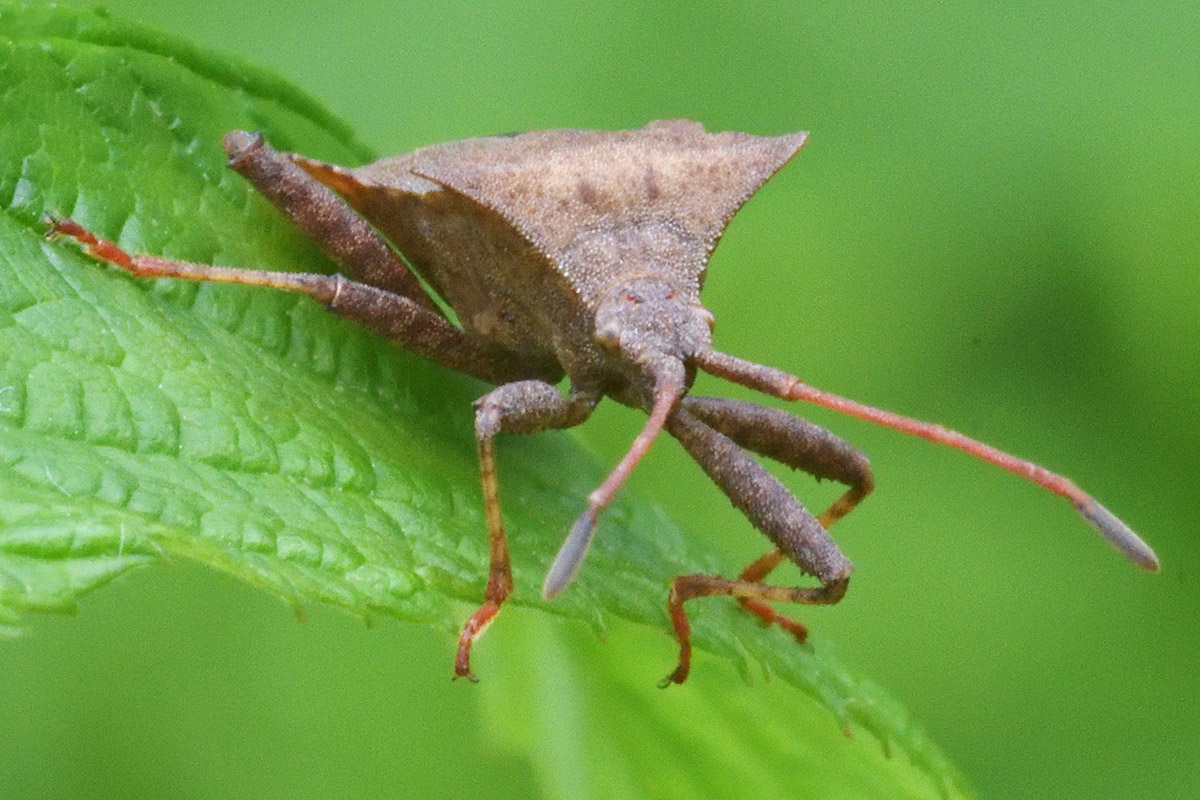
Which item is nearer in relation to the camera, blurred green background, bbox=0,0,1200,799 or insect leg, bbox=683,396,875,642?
insect leg, bbox=683,396,875,642

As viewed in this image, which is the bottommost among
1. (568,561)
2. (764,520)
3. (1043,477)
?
(764,520)

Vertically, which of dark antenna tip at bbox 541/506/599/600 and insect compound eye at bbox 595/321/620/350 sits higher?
insect compound eye at bbox 595/321/620/350

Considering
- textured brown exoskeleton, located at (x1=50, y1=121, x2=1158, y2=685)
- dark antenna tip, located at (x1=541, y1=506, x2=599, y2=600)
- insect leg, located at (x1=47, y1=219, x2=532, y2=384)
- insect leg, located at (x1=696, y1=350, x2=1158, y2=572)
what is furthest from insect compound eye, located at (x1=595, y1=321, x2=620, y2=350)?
dark antenna tip, located at (x1=541, y1=506, x2=599, y2=600)

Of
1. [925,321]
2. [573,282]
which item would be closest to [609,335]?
[573,282]

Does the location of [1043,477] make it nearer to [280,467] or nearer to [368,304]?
[280,467]

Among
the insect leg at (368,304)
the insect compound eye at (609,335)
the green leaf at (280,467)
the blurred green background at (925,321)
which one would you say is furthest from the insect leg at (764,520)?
the blurred green background at (925,321)

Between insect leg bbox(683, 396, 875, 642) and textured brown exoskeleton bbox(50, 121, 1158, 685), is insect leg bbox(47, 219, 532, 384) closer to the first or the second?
textured brown exoskeleton bbox(50, 121, 1158, 685)

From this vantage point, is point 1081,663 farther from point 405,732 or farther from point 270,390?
point 270,390

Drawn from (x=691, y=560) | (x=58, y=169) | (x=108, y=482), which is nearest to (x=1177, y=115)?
(x=691, y=560)
